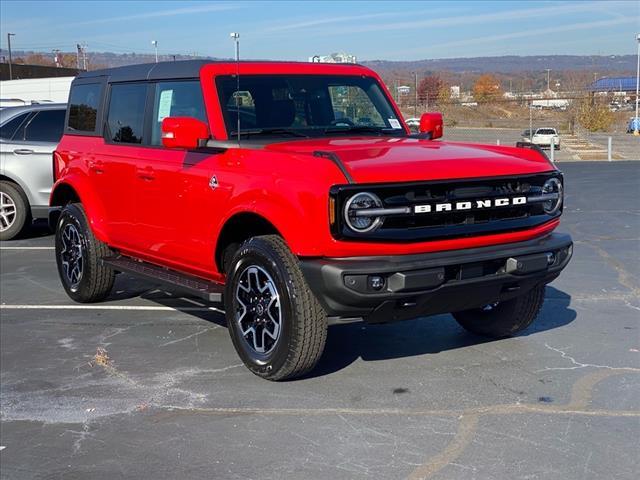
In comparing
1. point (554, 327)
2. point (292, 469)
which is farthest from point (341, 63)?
point (292, 469)

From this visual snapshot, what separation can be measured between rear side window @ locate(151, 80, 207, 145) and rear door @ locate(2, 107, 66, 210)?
16.9 feet

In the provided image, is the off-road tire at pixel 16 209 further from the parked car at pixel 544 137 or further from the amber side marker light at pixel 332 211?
the parked car at pixel 544 137

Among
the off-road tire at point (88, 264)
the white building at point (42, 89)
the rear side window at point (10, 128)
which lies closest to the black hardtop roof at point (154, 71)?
the off-road tire at point (88, 264)

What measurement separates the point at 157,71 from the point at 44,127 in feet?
17.5

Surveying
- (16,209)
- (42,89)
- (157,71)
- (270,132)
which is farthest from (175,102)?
(42,89)

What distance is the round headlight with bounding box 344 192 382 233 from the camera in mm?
4379

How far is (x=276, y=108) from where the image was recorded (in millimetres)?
5887

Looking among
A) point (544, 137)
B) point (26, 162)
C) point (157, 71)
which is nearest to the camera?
point (157, 71)

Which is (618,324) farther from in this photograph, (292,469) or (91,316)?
(91,316)

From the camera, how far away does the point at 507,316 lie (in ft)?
18.6

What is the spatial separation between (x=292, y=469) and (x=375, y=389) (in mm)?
1167

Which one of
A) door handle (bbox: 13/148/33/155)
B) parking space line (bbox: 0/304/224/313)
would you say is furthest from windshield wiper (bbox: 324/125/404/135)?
door handle (bbox: 13/148/33/155)

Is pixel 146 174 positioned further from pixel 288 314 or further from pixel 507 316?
pixel 507 316

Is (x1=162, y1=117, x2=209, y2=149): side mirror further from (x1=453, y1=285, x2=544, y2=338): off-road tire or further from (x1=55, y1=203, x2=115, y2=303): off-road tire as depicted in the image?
(x1=453, y1=285, x2=544, y2=338): off-road tire
